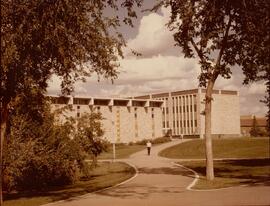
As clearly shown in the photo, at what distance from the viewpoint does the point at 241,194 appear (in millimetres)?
18000

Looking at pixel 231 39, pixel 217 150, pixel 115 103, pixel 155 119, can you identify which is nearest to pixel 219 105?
pixel 155 119

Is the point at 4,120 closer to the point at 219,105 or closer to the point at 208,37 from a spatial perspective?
the point at 208,37

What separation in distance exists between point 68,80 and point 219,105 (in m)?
114

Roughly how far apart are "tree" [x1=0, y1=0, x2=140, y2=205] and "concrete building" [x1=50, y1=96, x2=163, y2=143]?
79.5 meters

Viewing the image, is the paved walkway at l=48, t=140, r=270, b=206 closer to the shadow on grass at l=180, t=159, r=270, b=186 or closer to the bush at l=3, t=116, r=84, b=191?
the shadow on grass at l=180, t=159, r=270, b=186

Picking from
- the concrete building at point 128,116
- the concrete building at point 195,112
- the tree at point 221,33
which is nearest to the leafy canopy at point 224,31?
the tree at point 221,33

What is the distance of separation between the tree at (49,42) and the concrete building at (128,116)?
7952 cm

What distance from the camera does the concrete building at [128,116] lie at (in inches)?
3969

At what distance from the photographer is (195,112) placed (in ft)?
418

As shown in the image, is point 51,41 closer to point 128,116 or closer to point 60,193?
point 60,193

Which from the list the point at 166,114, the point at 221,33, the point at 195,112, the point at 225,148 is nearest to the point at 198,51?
the point at 221,33

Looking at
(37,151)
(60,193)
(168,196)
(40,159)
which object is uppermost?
(37,151)

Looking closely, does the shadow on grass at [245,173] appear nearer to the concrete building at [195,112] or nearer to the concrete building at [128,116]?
the concrete building at [128,116]

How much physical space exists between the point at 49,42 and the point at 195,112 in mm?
111710
